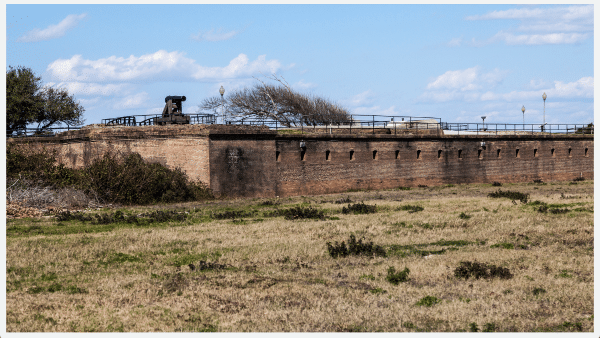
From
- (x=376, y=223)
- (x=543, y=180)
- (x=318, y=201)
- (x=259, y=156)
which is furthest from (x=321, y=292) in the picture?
(x=543, y=180)

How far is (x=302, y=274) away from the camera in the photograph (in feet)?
36.3

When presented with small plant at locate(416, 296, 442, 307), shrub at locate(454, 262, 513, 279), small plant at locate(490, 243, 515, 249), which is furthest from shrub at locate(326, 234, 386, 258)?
small plant at locate(416, 296, 442, 307)

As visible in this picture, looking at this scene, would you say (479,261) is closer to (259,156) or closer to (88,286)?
(88,286)

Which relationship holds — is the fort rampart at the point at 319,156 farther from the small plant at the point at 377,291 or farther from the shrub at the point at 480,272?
the small plant at the point at 377,291

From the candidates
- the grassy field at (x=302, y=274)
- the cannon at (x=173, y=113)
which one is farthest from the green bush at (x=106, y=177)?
the grassy field at (x=302, y=274)

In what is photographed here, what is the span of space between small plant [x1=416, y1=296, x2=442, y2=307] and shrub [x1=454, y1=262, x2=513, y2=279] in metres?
1.56

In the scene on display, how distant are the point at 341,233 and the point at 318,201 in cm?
1058

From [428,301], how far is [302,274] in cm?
271

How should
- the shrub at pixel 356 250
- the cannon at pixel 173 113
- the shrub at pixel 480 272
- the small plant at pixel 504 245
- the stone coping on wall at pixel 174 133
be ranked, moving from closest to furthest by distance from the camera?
the shrub at pixel 480 272 < the shrub at pixel 356 250 < the small plant at pixel 504 245 < the stone coping on wall at pixel 174 133 < the cannon at pixel 173 113

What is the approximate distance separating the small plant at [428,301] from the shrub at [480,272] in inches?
61.5

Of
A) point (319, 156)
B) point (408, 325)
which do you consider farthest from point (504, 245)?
point (319, 156)

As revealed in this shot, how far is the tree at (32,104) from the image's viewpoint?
46.9 metres

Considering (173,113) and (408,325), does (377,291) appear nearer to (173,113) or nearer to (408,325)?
(408,325)

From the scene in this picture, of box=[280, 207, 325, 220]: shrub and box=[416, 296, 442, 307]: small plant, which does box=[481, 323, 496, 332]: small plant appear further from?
box=[280, 207, 325, 220]: shrub
